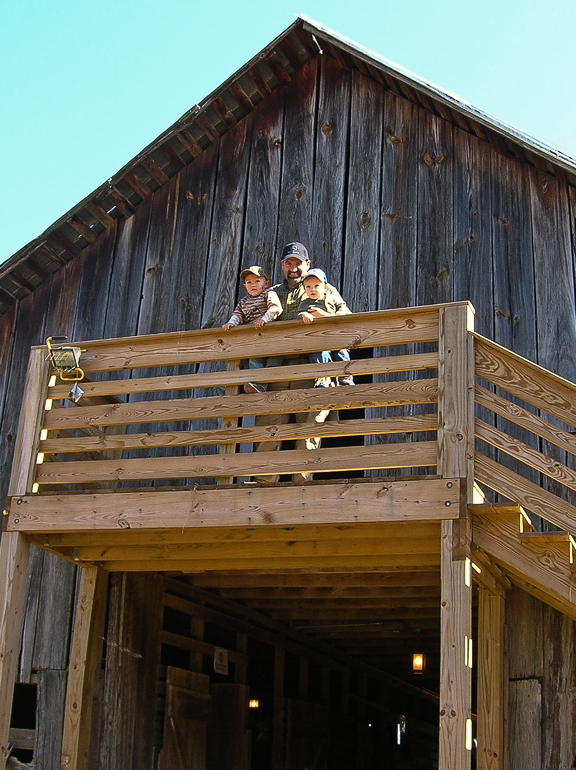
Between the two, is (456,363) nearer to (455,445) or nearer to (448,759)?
(455,445)

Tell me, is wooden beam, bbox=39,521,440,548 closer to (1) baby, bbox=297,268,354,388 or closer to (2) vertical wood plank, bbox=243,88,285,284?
(1) baby, bbox=297,268,354,388

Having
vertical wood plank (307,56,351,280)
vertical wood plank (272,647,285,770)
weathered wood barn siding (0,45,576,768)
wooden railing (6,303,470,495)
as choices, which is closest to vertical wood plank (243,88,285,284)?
weathered wood barn siding (0,45,576,768)

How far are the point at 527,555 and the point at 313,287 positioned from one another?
2.85m

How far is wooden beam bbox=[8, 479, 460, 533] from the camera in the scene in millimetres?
7020

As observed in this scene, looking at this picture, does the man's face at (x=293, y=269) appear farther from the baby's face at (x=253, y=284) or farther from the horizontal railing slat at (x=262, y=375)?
the horizontal railing slat at (x=262, y=375)

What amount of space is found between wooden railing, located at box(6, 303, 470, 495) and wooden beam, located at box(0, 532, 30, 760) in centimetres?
47

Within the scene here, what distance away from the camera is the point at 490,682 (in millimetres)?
8367

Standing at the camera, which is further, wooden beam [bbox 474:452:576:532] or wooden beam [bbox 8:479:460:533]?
wooden beam [bbox 8:479:460:533]

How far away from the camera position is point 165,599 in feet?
34.1

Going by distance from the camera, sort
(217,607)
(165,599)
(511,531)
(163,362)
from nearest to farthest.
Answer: (511,531), (163,362), (165,599), (217,607)

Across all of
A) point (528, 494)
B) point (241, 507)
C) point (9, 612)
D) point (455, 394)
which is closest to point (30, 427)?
point (9, 612)

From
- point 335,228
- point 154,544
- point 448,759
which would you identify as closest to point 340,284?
point 335,228

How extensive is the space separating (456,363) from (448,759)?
2.70 metres

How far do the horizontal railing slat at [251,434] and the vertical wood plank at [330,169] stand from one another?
2713 mm
